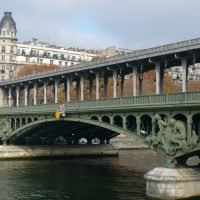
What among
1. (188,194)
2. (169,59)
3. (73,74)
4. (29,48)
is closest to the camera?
(188,194)

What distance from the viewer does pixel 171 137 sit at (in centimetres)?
4619

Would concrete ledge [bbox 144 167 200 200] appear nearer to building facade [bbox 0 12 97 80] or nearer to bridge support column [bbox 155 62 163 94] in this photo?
bridge support column [bbox 155 62 163 94]

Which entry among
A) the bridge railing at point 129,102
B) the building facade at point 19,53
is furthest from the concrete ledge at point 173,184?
the building facade at point 19,53

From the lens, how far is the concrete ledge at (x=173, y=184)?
145 feet

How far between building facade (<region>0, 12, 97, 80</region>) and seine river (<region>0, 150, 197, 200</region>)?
281 feet

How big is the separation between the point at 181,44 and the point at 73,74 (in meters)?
27.5

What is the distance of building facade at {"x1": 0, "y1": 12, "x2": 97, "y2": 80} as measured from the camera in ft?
551

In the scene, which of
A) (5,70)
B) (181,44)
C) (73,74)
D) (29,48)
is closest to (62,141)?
(73,74)

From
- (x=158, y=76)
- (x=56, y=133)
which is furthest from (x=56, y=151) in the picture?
(x=158, y=76)

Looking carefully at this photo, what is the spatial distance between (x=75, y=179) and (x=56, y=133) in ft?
88.2

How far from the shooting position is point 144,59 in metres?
56.1

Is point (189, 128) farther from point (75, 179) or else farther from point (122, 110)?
point (75, 179)

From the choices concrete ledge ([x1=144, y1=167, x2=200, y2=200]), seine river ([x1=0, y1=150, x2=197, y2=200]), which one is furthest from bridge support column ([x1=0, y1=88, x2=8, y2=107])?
concrete ledge ([x1=144, y1=167, x2=200, y2=200])

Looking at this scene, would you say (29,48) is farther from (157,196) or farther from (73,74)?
(157,196)
